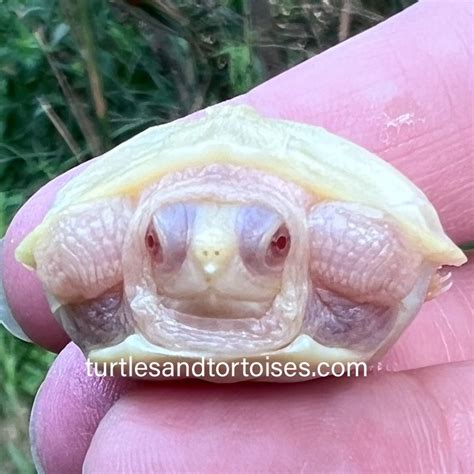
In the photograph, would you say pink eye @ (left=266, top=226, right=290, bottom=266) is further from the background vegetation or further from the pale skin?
the background vegetation

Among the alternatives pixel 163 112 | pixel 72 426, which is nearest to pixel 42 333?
pixel 72 426

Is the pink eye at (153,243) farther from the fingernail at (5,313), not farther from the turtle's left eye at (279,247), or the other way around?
the fingernail at (5,313)

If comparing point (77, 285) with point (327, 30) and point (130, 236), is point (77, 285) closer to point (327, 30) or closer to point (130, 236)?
point (130, 236)

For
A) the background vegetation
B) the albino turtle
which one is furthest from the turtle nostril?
the background vegetation

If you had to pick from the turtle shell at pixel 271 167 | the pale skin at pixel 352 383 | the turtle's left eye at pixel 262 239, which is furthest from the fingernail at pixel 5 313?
the turtle's left eye at pixel 262 239

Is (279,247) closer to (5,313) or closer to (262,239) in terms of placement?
(262,239)
